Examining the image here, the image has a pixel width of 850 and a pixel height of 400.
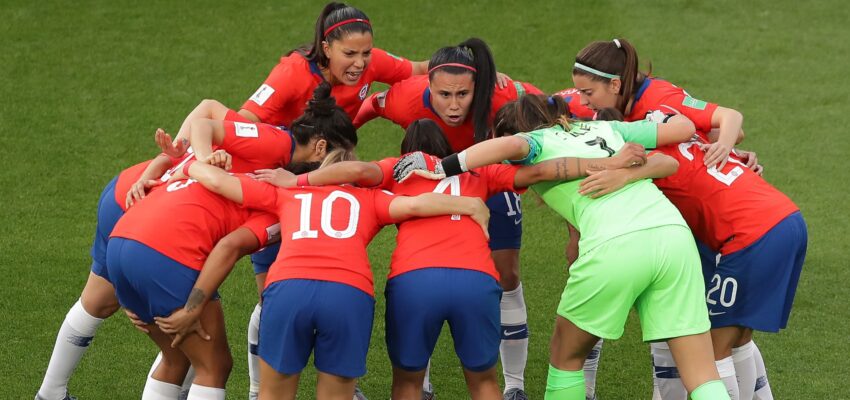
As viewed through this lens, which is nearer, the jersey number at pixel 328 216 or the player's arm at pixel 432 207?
the jersey number at pixel 328 216

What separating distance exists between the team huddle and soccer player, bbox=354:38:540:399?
3cm

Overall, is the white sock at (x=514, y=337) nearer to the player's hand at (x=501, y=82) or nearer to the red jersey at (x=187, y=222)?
the player's hand at (x=501, y=82)

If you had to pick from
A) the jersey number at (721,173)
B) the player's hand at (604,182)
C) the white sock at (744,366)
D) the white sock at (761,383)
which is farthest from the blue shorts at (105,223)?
the white sock at (761,383)

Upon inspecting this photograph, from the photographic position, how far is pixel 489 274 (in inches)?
202

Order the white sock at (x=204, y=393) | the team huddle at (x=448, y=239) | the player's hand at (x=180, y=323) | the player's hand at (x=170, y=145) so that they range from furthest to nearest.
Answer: the player's hand at (x=170, y=145), the white sock at (x=204, y=393), the player's hand at (x=180, y=323), the team huddle at (x=448, y=239)

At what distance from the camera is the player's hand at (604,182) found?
5.12 metres

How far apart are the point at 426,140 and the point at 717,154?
1374mm

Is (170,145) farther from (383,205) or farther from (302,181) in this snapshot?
(383,205)

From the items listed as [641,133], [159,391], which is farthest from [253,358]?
[641,133]

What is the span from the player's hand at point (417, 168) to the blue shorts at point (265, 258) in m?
0.99

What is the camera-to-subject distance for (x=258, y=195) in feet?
17.1

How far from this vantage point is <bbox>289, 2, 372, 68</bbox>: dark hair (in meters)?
6.14

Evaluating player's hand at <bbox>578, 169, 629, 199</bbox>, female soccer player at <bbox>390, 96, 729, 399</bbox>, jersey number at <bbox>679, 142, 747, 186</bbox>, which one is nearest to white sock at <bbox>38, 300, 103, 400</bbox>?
female soccer player at <bbox>390, 96, 729, 399</bbox>

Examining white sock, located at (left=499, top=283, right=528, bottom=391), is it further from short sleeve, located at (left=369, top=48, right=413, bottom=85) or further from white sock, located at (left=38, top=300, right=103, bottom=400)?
white sock, located at (left=38, top=300, right=103, bottom=400)
